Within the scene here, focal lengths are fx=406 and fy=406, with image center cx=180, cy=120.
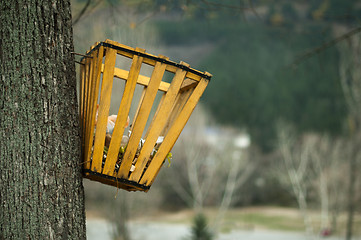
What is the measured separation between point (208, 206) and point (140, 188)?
2217cm

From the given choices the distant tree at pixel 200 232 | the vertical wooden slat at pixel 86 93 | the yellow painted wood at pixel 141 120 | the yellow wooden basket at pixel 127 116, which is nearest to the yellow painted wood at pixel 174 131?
the yellow wooden basket at pixel 127 116

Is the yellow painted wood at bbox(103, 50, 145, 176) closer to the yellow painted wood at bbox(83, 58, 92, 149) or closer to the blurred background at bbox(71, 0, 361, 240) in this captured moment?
the yellow painted wood at bbox(83, 58, 92, 149)

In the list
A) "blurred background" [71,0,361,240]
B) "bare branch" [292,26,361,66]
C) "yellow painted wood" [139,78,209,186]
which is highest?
"blurred background" [71,0,361,240]

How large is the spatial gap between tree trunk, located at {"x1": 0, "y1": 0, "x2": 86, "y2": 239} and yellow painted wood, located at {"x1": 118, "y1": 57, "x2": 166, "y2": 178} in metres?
0.23

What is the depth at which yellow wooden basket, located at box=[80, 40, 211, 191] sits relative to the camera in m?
1.79

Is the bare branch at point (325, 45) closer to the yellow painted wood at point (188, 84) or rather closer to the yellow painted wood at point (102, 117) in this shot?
the yellow painted wood at point (188, 84)

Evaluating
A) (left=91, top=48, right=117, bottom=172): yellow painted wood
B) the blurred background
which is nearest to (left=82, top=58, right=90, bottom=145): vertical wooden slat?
(left=91, top=48, right=117, bottom=172): yellow painted wood

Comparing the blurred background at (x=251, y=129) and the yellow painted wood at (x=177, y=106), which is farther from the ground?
the blurred background at (x=251, y=129)

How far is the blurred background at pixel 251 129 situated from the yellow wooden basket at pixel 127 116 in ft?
3.43

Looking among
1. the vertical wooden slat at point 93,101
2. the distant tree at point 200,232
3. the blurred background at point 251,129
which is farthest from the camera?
the distant tree at point 200,232

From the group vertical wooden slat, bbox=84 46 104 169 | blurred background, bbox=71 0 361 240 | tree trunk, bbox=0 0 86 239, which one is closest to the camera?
tree trunk, bbox=0 0 86 239

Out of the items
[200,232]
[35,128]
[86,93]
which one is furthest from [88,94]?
[200,232]

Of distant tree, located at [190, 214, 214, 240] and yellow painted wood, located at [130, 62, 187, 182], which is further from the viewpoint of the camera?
distant tree, located at [190, 214, 214, 240]

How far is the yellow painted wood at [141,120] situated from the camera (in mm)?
1817
